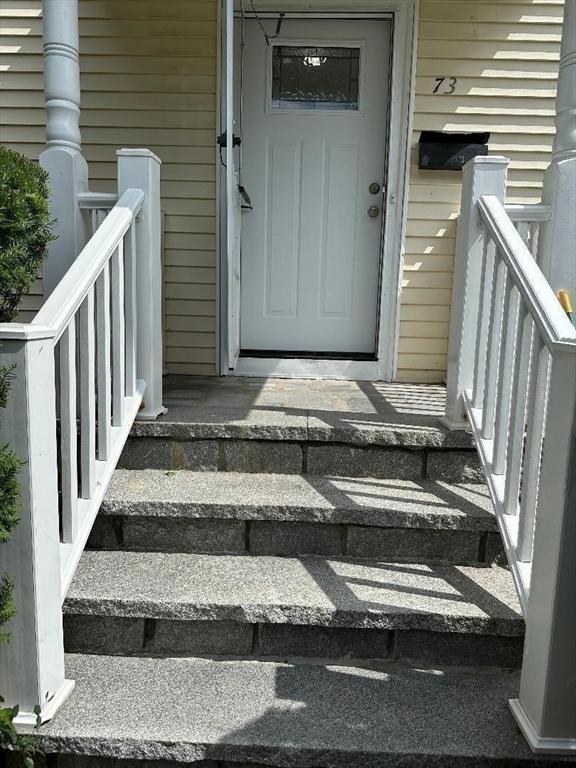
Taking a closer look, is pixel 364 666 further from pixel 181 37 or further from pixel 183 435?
pixel 181 37

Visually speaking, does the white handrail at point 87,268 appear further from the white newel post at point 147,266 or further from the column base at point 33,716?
the column base at point 33,716

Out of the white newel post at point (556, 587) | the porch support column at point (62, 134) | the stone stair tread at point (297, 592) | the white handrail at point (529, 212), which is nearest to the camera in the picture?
the white newel post at point (556, 587)

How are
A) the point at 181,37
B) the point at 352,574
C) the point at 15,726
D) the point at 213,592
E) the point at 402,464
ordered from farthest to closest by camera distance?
the point at 181,37
the point at 402,464
the point at 352,574
the point at 213,592
the point at 15,726

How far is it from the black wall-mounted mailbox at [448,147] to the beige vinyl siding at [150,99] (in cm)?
116

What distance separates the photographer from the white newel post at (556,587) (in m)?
1.38

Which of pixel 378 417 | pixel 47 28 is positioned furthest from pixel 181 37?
pixel 378 417

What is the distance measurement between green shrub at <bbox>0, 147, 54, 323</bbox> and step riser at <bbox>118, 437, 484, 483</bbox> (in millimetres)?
758

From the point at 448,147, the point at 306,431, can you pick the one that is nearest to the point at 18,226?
the point at 306,431

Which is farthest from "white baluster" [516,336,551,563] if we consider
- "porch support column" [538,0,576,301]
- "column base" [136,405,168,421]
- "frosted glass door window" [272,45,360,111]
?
"frosted glass door window" [272,45,360,111]

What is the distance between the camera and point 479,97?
10.7ft

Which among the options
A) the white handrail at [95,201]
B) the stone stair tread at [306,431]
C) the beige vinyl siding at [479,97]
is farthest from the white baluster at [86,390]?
the beige vinyl siding at [479,97]

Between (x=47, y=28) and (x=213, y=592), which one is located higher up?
(x=47, y=28)

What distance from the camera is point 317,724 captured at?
1514 millimetres

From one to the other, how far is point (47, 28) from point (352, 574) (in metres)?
2.34
